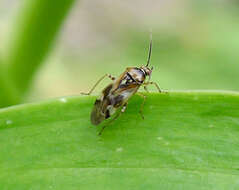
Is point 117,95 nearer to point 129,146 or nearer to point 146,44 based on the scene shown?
point 129,146

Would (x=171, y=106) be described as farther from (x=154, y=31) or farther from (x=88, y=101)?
(x=154, y=31)

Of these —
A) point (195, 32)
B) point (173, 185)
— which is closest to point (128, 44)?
point (195, 32)

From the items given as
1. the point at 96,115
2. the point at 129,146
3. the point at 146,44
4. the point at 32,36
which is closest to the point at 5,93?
the point at 32,36

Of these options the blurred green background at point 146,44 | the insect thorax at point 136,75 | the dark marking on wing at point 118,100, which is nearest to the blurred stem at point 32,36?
the blurred green background at point 146,44

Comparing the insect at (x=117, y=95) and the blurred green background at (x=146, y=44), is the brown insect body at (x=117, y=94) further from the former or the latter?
the blurred green background at (x=146, y=44)

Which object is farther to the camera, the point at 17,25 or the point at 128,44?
the point at 128,44

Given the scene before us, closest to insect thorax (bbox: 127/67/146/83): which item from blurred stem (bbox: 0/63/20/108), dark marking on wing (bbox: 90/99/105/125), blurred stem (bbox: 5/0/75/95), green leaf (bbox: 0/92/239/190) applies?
dark marking on wing (bbox: 90/99/105/125)

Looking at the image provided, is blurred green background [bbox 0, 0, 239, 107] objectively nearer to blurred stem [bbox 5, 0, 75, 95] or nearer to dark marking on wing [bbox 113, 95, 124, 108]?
blurred stem [bbox 5, 0, 75, 95]
